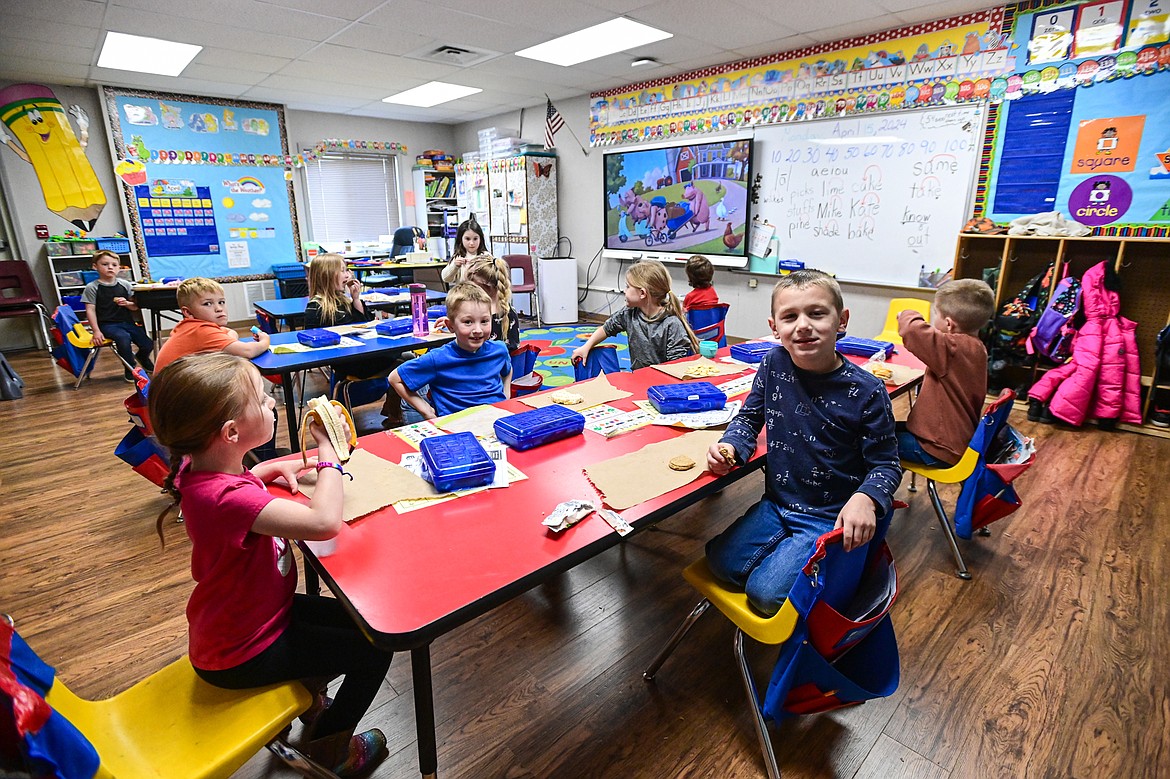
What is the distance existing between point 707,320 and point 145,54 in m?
5.24

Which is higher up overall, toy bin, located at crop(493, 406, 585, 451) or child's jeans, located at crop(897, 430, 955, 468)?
toy bin, located at crop(493, 406, 585, 451)

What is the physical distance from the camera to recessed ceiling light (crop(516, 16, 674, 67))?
4434 mm

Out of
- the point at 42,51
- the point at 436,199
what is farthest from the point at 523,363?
the point at 436,199

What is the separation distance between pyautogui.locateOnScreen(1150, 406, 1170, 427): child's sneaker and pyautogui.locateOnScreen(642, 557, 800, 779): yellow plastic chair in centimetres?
379

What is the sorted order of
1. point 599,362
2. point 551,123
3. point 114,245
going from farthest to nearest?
point 551,123
point 114,245
point 599,362

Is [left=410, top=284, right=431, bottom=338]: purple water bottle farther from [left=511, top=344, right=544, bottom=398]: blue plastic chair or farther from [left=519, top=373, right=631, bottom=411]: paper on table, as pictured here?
[left=519, top=373, right=631, bottom=411]: paper on table

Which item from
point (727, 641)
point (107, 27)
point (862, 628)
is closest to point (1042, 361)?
point (727, 641)

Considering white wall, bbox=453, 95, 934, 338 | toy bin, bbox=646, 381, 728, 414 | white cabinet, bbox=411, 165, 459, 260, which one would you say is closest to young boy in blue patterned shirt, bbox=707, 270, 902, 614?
toy bin, bbox=646, 381, 728, 414

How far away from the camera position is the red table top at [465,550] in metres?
0.93

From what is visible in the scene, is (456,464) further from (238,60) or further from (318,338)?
(238,60)

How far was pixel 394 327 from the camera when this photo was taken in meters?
3.46

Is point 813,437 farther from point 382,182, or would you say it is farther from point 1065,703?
point 382,182

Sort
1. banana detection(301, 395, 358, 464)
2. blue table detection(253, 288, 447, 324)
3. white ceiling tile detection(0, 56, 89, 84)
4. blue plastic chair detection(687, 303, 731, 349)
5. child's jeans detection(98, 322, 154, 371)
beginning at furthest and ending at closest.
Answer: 1. white ceiling tile detection(0, 56, 89, 84)
2. child's jeans detection(98, 322, 154, 371)
3. blue table detection(253, 288, 447, 324)
4. blue plastic chair detection(687, 303, 731, 349)
5. banana detection(301, 395, 358, 464)

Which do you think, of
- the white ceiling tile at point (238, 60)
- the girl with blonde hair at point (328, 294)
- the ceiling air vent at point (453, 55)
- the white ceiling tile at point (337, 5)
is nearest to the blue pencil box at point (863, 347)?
the girl with blonde hair at point (328, 294)
